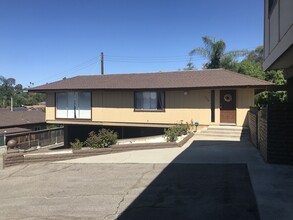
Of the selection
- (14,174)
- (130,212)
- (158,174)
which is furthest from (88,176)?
(130,212)

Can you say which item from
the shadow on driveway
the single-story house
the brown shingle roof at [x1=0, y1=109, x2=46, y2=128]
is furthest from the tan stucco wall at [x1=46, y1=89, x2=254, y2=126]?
the brown shingle roof at [x1=0, y1=109, x2=46, y2=128]

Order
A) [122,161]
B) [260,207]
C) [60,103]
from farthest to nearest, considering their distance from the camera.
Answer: [60,103]
[122,161]
[260,207]

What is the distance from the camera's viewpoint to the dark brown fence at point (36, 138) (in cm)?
2516

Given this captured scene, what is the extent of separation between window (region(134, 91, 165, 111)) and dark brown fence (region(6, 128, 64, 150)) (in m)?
9.61

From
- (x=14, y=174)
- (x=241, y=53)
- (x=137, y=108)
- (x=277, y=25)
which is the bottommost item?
(x=14, y=174)

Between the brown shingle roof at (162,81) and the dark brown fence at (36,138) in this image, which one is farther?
the dark brown fence at (36,138)

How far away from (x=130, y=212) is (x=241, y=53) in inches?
1162

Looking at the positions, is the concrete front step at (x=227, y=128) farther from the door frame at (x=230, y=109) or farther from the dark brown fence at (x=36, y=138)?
the dark brown fence at (x=36, y=138)

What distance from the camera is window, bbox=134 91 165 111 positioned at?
69.1 feet

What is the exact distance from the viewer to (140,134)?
24469 millimetres

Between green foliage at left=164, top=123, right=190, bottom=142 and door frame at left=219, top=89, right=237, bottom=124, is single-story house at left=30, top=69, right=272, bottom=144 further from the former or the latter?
green foliage at left=164, top=123, right=190, bottom=142

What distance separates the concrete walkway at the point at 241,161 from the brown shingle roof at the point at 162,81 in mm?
4227

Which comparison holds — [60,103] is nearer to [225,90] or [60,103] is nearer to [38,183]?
[225,90]

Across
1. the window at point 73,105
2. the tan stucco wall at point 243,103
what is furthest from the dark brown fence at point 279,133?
the window at point 73,105
